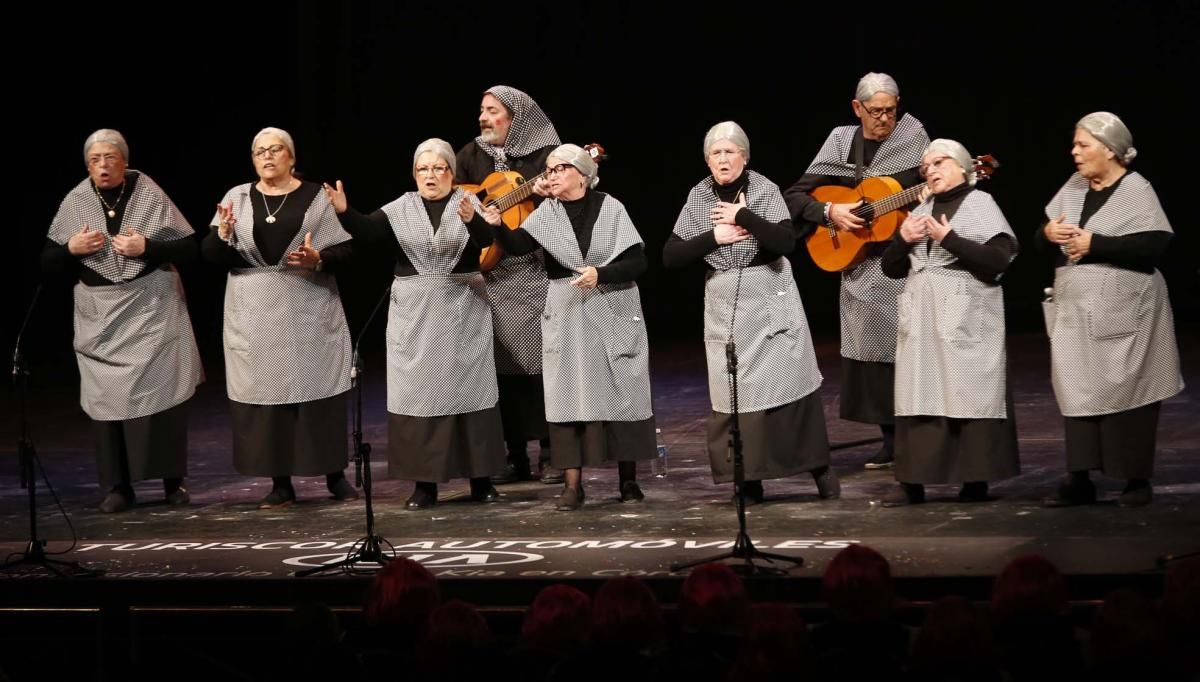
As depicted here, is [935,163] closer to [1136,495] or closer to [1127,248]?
[1127,248]

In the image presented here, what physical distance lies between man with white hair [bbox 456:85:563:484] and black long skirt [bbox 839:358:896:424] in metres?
1.43

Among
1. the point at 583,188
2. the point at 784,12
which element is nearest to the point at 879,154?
the point at 583,188

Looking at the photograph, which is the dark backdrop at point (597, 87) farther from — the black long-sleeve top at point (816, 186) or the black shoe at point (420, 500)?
the black shoe at point (420, 500)

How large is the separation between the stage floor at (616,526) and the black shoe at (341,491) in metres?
0.09

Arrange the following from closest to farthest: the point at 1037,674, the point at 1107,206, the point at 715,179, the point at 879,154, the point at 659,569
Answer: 1. the point at 1037,674
2. the point at 659,569
3. the point at 1107,206
4. the point at 715,179
5. the point at 879,154

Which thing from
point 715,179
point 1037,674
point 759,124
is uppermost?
point 759,124

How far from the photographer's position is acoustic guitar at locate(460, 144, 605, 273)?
24.1 ft

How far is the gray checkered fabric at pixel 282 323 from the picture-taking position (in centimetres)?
722

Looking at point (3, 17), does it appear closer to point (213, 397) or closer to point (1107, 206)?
point (213, 397)

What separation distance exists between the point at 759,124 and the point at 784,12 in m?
0.96

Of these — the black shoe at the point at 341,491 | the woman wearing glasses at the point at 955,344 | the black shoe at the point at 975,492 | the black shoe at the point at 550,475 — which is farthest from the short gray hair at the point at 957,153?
the black shoe at the point at 341,491

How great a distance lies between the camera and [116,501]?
733cm

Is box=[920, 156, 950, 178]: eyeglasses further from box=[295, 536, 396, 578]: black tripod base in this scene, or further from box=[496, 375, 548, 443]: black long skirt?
box=[295, 536, 396, 578]: black tripod base

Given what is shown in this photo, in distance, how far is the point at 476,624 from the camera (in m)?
3.86
